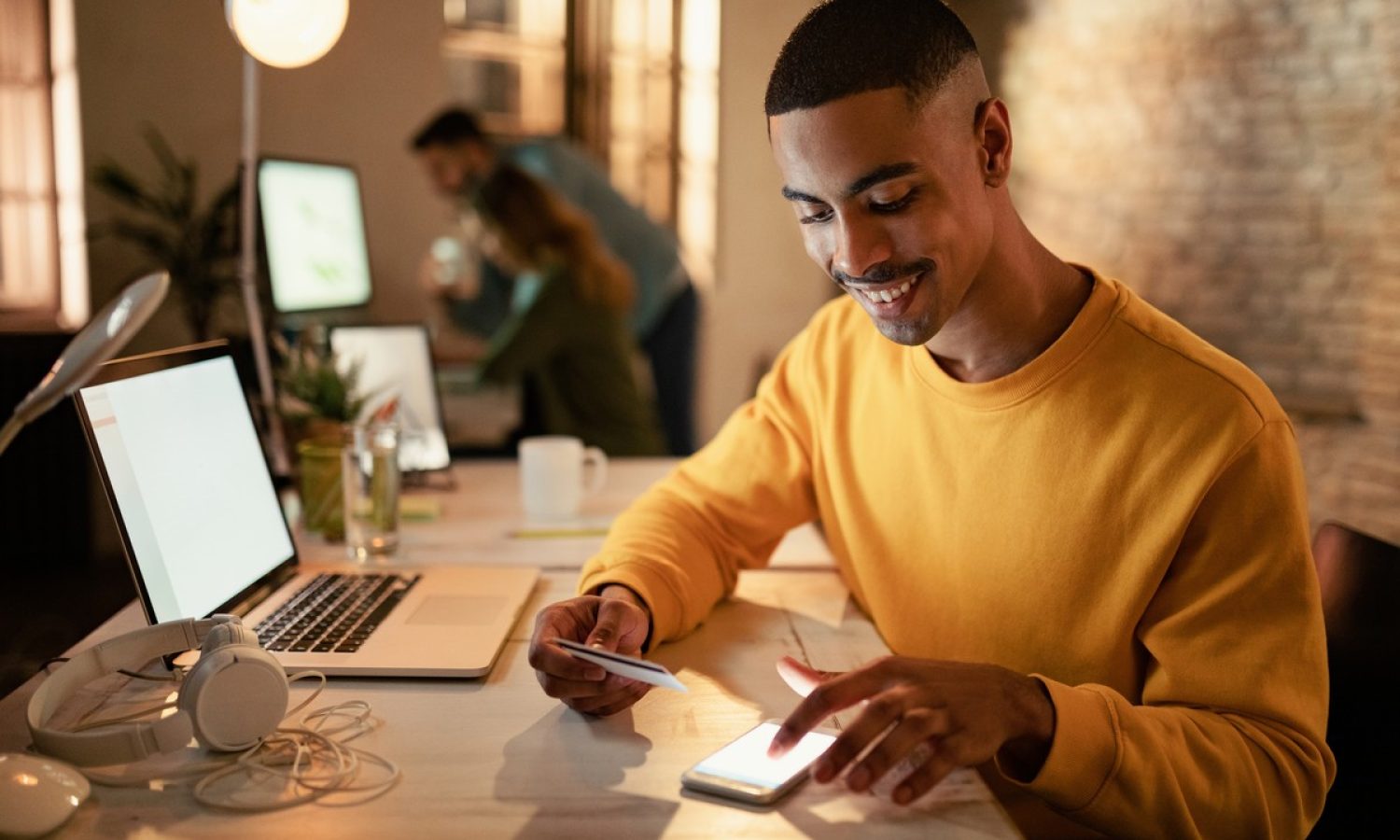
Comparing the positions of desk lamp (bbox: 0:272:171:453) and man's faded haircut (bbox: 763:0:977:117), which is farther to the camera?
man's faded haircut (bbox: 763:0:977:117)

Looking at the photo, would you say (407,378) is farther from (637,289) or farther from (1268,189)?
(1268,189)

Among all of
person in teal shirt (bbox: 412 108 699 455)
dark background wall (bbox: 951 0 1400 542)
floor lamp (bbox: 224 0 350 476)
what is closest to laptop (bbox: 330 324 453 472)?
floor lamp (bbox: 224 0 350 476)

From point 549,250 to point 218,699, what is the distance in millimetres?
2663

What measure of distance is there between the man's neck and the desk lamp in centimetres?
74

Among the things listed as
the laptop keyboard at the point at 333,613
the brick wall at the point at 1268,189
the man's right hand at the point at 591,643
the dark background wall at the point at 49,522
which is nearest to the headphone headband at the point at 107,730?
the laptop keyboard at the point at 333,613

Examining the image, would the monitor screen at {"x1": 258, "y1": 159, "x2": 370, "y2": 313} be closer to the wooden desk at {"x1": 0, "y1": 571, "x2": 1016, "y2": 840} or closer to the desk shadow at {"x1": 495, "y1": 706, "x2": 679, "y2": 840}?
the wooden desk at {"x1": 0, "y1": 571, "x2": 1016, "y2": 840}

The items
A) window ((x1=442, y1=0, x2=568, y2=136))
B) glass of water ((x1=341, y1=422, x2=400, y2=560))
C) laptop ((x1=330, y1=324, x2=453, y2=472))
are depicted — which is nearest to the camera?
glass of water ((x1=341, y1=422, x2=400, y2=560))

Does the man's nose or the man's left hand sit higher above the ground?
the man's nose

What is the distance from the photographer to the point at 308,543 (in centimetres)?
163

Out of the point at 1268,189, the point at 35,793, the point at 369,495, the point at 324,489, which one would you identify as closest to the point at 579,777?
the point at 35,793

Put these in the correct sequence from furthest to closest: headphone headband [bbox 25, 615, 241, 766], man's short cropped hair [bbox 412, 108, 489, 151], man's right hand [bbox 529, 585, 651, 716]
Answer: man's short cropped hair [bbox 412, 108, 489, 151]
man's right hand [bbox 529, 585, 651, 716]
headphone headband [bbox 25, 615, 241, 766]

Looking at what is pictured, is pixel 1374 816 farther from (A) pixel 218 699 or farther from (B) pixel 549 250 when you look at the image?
(B) pixel 549 250

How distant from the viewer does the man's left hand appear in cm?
85

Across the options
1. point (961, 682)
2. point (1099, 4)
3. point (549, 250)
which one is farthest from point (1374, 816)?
point (1099, 4)
